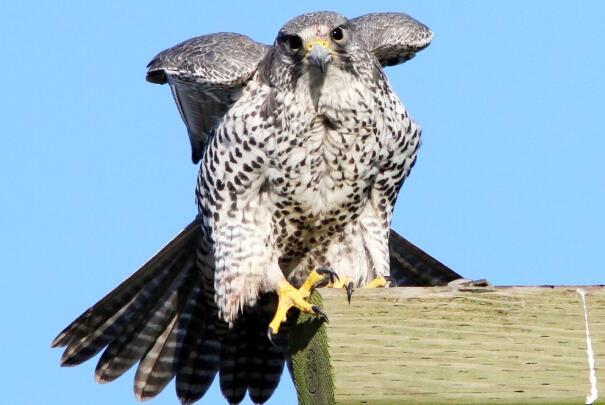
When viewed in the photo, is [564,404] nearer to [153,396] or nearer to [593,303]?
[593,303]

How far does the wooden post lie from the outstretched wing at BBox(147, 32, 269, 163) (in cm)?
209

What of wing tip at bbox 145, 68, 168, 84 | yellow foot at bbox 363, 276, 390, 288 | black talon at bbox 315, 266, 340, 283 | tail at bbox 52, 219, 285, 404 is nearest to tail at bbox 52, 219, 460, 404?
tail at bbox 52, 219, 285, 404

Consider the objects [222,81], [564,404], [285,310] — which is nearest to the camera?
[564,404]

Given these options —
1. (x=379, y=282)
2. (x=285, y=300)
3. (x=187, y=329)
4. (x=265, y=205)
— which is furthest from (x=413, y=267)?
(x=187, y=329)

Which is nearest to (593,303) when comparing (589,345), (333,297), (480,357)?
(589,345)

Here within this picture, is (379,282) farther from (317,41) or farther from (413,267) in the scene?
(317,41)

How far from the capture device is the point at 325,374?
3268 mm

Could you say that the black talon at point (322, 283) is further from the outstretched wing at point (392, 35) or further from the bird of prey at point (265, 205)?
the outstretched wing at point (392, 35)

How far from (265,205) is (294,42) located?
0.70m

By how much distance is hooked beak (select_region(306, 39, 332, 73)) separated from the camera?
4867mm

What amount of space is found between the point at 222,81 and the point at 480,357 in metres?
2.32

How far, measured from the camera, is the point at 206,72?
5.23m

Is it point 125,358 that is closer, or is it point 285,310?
point 285,310

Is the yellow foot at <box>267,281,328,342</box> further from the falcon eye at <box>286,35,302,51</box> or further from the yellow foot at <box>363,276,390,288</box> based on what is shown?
the falcon eye at <box>286,35,302,51</box>
